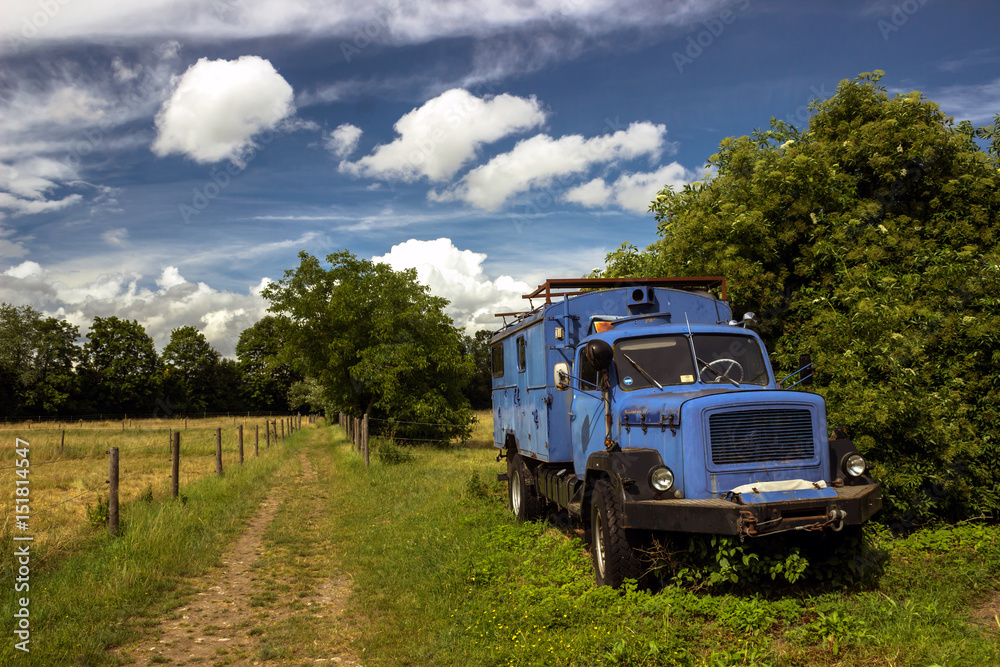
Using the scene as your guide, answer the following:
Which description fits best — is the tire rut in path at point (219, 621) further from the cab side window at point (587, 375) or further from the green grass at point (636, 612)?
the cab side window at point (587, 375)

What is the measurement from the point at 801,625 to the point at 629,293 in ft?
14.0

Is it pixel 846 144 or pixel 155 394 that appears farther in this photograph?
pixel 155 394

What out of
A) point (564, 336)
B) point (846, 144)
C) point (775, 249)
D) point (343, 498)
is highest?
point (846, 144)

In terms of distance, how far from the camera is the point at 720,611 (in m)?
5.27

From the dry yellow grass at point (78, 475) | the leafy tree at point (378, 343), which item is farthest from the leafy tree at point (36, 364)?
the leafy tree at point (378, 343)

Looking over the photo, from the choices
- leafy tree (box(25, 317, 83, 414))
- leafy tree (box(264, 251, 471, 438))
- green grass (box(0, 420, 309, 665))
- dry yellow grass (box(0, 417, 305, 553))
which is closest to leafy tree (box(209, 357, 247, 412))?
leafy tree (box(25, 317, 83, 414))

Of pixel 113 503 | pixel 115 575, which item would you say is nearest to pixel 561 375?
pixel 115 575

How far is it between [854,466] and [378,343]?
73.7ft

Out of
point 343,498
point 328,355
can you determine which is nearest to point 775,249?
point 343,498

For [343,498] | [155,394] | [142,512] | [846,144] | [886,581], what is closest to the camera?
[886,581]

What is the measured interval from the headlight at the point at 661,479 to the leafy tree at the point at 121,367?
240 feet

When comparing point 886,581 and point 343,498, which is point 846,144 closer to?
point 886,581

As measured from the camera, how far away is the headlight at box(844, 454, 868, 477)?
Result: 19.5ft

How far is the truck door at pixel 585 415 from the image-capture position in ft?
23.4
